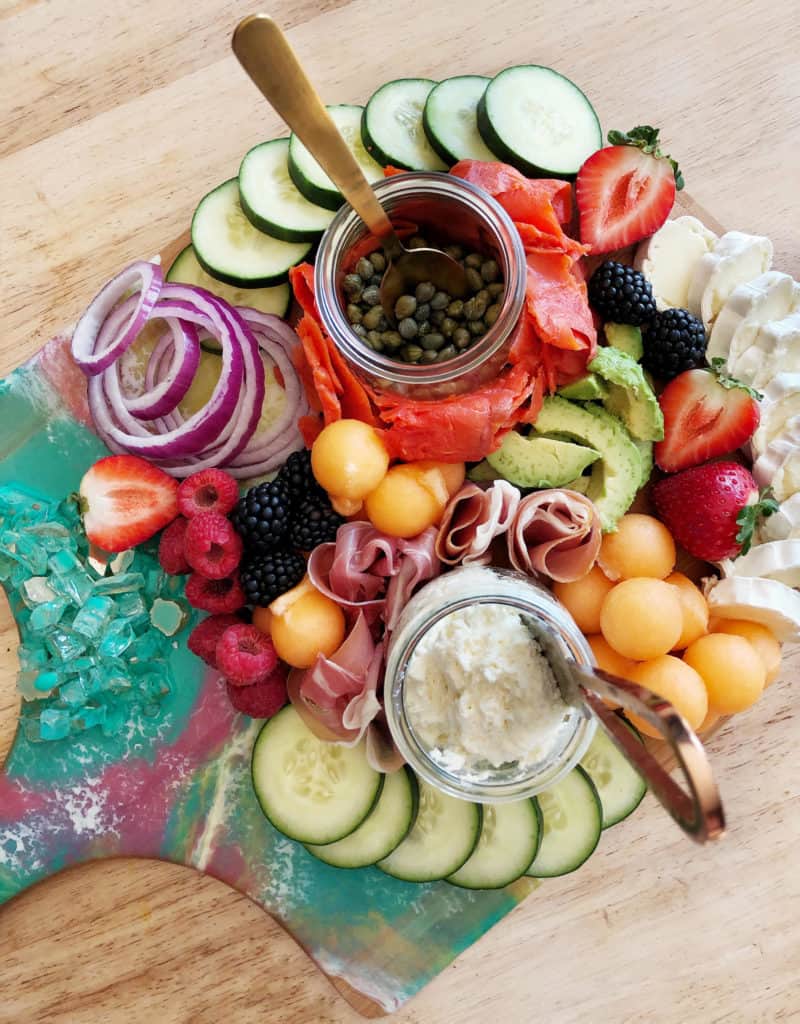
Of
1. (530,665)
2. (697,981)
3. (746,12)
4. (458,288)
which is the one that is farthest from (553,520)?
(746,12)

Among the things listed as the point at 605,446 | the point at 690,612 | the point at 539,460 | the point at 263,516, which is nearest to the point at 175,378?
the point at 263,516

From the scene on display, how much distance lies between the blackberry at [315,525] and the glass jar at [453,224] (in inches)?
9.0

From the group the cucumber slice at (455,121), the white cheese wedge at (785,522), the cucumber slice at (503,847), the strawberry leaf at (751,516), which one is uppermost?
the cucumber slice at (455,121)

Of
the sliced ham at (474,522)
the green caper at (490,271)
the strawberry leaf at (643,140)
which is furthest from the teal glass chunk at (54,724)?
the strawberry leaf at (643,140)

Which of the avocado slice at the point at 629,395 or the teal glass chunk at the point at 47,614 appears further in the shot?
the teal glass chunk at the point at 47,614

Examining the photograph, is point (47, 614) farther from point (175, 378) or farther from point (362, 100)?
point (362, 100)

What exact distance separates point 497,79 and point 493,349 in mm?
559

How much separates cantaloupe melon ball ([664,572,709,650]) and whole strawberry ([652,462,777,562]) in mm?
A: 64

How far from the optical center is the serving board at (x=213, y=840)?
161 cm

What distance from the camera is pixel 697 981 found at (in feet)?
5.52

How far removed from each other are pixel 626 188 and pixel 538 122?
20 cm

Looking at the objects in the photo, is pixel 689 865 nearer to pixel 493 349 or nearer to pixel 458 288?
pixel 493 349

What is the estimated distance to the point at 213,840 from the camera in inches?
64.1

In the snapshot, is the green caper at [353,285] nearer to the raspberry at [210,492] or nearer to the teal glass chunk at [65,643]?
the raspberry at [210,492]
